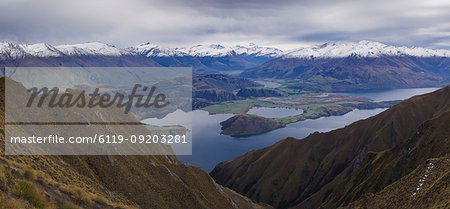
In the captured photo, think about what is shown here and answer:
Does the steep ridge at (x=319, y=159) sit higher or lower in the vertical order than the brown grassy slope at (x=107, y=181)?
lower

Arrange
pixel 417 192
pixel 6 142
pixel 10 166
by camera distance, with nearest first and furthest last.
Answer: pixel 10 166 → pixel 6 142 → pixel 417 192

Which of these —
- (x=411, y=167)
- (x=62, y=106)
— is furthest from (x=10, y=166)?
(x=411, y=167)

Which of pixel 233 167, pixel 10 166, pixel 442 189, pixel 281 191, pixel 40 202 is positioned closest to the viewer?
pixel 40 202

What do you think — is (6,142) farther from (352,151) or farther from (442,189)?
(352,151)

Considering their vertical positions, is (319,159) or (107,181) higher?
(107,181)

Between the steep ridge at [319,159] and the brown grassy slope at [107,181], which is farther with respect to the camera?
the steep ridge at [319,159]

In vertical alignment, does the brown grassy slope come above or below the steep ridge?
above

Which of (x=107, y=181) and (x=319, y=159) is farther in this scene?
(x=319, y=159)

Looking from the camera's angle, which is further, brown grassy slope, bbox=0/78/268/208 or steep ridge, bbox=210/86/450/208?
steep ridge, bbox=210/86/450/208
